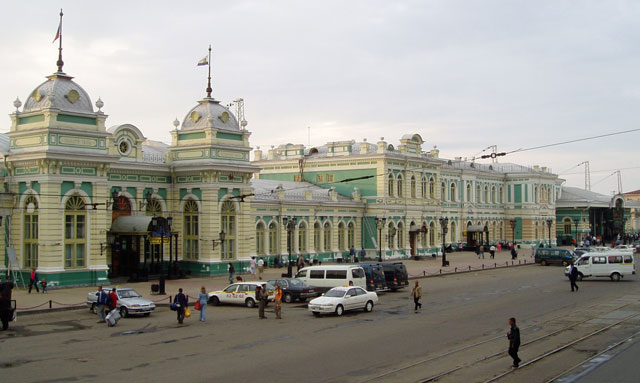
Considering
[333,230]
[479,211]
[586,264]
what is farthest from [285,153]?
[586,264]

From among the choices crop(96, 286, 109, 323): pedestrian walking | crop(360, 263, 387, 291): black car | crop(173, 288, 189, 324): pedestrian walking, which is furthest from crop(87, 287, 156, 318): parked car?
crop(360, 263, 387, 291): black car

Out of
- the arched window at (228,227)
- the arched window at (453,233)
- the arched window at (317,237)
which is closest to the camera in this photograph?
the arched window at (228,227)

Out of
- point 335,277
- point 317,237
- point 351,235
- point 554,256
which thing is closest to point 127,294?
point 335,277

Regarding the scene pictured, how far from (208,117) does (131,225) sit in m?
9.05

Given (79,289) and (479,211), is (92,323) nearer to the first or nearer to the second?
(79,289)

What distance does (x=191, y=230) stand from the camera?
43.9m

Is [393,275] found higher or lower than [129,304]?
higher

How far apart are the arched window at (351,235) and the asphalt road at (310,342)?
2770cm

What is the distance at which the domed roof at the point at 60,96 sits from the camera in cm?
3588

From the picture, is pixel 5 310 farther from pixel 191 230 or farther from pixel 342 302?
pixel 191 230

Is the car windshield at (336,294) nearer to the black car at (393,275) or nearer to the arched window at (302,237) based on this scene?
the black car at (393,275)

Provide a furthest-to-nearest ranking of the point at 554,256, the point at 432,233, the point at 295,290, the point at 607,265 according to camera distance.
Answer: the point at 432,233
the point at 554,256
the point at 607,265
the point at 295,290

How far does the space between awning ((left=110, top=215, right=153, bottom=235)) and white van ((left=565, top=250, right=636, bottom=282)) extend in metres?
25.8

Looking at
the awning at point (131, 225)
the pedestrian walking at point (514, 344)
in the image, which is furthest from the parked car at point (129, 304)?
the pedestrian walking at point (514, 344)
